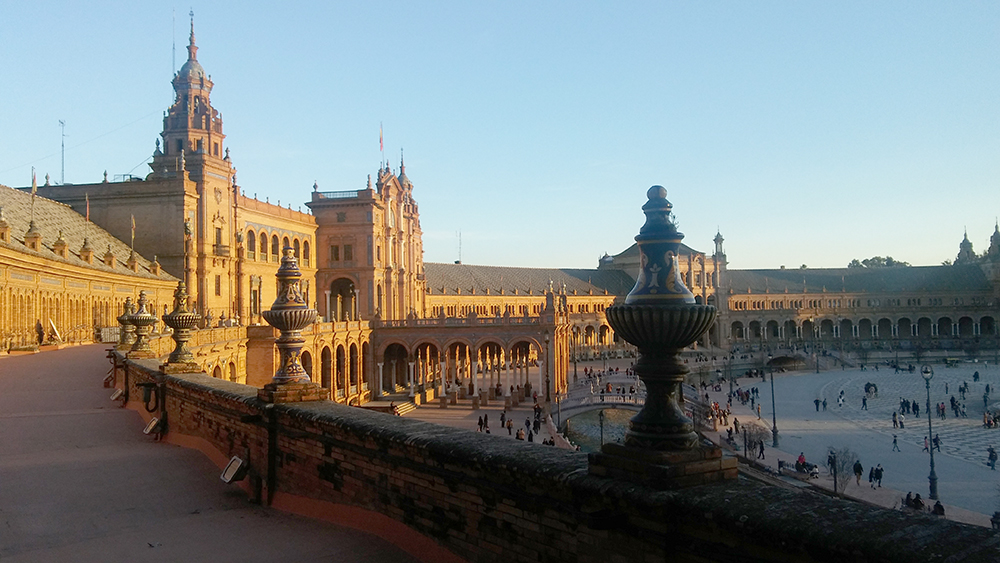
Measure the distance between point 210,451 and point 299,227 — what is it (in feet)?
143

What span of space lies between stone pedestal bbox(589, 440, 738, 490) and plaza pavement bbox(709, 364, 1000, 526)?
21556mm

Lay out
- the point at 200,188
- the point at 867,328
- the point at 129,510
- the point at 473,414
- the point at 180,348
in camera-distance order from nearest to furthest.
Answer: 1. the point at 129,510
2. the point at 180,348
3. the point at 200,188
4. the point at 473,414
5. the point at 867,328

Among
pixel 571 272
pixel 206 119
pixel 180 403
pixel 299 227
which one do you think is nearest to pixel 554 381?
pixel 299 227

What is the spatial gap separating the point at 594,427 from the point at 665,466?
40.1 metres

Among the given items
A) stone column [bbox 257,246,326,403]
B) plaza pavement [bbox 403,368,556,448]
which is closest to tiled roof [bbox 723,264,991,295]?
plaza pavement [bbox 403,368,556,448]

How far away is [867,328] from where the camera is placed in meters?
101

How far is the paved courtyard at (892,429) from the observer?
1060 inches

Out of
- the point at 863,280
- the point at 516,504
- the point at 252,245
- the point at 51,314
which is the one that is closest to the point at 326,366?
the point at 252,245

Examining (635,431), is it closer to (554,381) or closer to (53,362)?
(53,362)

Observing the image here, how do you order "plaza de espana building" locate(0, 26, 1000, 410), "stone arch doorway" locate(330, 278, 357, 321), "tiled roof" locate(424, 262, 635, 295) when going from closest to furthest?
"plaza de espana building" locate(0, 26, 1000, 410)
"stone arch doorway" locate(330, 278, 357, 321)
"tiled roof" locate(424, 262, 635, 295)

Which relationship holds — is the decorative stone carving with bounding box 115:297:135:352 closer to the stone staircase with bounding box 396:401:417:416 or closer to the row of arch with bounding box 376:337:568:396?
the stone staircase with bounding box 396:401:417:416

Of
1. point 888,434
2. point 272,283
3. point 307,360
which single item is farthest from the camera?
point 272,283

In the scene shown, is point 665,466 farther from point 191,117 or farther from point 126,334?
point 191,117

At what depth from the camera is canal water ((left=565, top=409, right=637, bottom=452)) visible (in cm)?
3922
